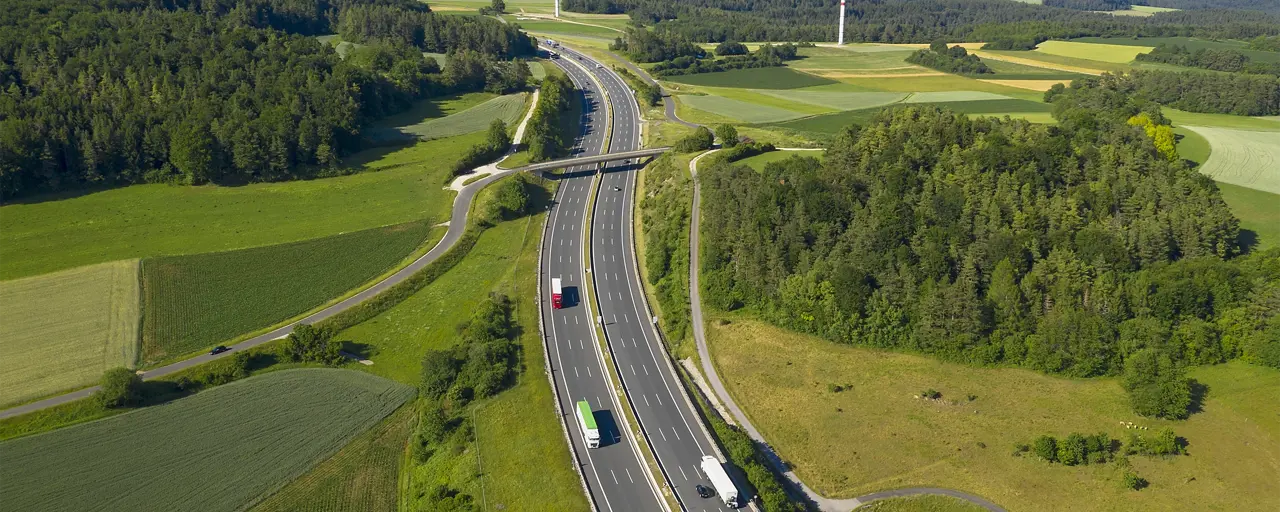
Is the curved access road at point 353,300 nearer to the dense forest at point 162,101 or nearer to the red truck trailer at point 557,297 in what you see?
the red truck trailer at point 557,297

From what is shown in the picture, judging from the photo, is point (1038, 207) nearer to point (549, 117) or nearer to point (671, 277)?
point (671, 277)

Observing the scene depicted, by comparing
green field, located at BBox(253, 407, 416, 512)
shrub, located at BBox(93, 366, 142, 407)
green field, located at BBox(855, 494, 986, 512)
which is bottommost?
green field, located at BBox(855, 494, 986, 512)

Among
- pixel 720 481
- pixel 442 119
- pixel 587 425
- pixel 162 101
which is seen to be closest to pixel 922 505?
pixel 720 481

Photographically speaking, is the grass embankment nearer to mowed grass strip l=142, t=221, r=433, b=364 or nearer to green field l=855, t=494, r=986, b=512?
mowed grass strip l=142, t=221, r=433, b=364

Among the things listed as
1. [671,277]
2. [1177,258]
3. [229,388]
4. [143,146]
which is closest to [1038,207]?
[1177,258]

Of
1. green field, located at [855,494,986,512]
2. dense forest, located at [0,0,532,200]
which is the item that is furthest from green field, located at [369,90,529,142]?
green field, located at [855,494,986,512]

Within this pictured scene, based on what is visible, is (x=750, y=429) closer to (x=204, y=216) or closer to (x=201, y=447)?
(x=201, y=447)
